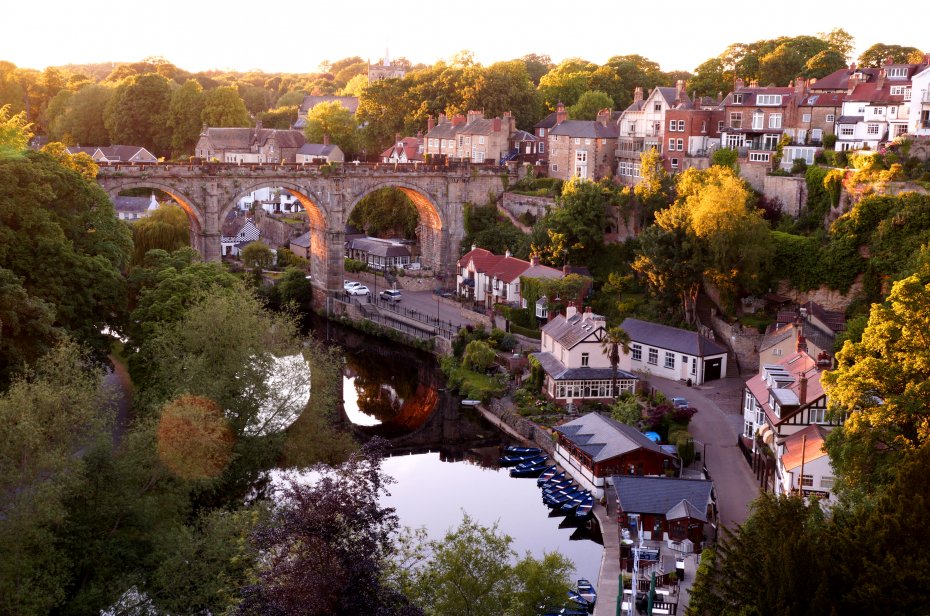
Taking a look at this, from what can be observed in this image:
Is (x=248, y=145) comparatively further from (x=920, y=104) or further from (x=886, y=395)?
(x=886, y=395)

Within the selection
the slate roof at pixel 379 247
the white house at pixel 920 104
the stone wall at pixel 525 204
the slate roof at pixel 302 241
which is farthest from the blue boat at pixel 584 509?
the slate roof at pixel 302 241

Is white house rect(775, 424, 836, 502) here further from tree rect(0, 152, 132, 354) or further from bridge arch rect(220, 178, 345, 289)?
bridge arch rect(220, 178, 345, 289)

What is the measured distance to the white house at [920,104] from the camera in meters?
48.3

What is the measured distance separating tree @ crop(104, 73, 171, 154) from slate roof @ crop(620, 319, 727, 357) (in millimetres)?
64304

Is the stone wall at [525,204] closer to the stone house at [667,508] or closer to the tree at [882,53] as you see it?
the tree at [882,53]

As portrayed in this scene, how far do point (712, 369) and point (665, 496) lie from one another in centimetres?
1507

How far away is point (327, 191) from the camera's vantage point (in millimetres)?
60875

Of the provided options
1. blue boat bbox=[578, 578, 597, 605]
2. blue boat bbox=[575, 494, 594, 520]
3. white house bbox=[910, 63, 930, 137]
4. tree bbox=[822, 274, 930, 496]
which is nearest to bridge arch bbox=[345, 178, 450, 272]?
white house bbox=[910, 63, 930, 137]

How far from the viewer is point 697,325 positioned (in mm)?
47531

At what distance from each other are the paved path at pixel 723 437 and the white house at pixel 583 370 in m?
2.49

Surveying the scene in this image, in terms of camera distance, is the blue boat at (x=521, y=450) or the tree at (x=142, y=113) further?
the tree at (x=142, y=113)

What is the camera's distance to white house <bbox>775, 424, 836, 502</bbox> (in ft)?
97.0

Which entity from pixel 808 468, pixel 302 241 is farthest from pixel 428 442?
pixel 302 241

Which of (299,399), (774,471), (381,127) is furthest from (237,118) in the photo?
(774,471)
